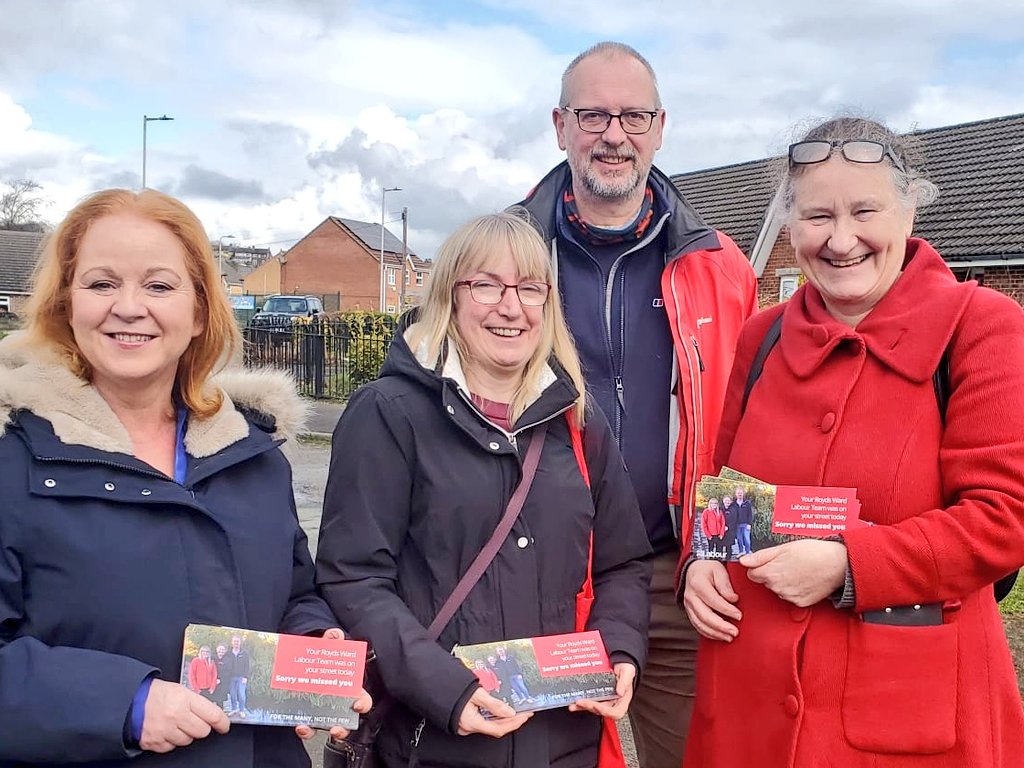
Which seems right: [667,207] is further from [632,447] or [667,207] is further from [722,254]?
[632,447]

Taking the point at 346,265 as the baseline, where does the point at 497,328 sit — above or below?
below

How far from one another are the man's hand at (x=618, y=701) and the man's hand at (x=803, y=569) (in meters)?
0.47

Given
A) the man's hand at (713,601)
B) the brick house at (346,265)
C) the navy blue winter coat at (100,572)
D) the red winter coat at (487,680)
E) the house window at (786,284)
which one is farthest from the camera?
the brick house at (346,265)

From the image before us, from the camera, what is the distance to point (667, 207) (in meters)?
3.16

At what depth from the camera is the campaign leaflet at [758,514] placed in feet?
6.56

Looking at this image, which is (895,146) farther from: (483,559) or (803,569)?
(483,559)

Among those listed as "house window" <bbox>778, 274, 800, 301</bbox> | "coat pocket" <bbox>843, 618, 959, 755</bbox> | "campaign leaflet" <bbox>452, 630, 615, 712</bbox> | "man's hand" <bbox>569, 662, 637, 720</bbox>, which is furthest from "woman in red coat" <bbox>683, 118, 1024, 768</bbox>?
"house window" <bbox>778, 274, 800, 301</bbox>

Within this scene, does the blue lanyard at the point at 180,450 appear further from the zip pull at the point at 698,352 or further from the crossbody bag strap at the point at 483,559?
the zip pull at the point at 698,352

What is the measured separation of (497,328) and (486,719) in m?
1.03

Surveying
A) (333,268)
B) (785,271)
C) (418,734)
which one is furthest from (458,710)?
(333,268)

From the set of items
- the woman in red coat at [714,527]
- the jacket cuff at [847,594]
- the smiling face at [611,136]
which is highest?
the smiling face at [611,136]

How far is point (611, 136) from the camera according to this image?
3.10 m

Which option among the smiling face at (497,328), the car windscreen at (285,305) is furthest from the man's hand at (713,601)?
the car windscreen at (285,305)

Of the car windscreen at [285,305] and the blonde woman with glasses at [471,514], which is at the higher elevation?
the car windscreen at [285,305]
